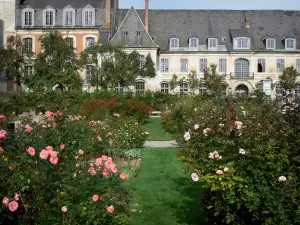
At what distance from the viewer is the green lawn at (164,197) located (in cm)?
591

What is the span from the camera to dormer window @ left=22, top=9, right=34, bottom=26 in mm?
38344

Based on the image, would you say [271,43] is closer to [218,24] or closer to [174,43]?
[218,24]

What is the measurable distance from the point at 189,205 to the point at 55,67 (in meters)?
25.1

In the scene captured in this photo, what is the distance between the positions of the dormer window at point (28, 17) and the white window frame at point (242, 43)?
19582mm

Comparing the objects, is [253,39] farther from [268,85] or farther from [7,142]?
[7,142]

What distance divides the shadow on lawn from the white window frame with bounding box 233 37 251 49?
3207 cm

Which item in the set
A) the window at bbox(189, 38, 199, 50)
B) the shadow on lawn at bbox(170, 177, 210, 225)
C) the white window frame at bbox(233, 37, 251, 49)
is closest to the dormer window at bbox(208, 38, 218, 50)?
the window at bbox(189, 38, 199, 50)

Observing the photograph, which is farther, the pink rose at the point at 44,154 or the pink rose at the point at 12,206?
the pink rose at the point at 44,154

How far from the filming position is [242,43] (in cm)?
3841

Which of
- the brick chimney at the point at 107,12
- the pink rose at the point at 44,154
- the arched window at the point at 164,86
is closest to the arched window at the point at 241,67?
the arched window at the point at 164,86

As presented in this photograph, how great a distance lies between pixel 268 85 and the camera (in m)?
20.2

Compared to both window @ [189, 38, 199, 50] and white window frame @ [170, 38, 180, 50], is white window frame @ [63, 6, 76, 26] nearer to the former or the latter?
white window frame @ [170, 38, 180, 50]

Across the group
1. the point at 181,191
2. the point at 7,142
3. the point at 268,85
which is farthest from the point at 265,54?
the point at 7,142

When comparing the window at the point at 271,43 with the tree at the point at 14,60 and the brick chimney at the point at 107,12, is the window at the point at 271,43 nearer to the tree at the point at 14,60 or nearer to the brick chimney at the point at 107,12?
the brick chimney at the point at 107,12
